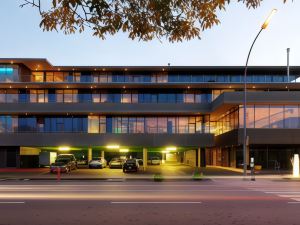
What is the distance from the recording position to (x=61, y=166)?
45.2 meters

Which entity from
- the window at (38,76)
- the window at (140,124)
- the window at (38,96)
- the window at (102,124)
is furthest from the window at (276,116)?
the window at (38,76)

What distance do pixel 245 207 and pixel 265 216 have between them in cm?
208

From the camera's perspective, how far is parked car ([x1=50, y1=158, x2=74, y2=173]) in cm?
4462

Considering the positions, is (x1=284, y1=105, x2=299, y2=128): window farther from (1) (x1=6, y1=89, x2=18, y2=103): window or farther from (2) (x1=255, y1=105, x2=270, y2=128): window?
(1) (x1=6, y1=89, x2=18, y2=103): window

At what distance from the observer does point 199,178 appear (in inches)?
1358

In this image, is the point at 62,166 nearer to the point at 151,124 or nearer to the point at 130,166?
the point at 130,166

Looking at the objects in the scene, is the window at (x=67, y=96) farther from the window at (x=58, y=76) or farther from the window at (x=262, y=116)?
the window at (x=262, y=116)

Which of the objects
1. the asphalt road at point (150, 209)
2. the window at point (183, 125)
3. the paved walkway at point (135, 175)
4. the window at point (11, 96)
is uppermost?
the window at point (11, 96)

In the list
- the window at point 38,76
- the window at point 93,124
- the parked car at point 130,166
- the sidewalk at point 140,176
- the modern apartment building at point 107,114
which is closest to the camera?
the sidewalk at point 140,176

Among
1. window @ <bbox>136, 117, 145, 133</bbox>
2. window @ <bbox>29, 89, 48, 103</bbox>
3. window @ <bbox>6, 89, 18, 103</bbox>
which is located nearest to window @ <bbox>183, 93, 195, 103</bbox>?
window @ <bbox>136, 117, 145, 133</bbox>

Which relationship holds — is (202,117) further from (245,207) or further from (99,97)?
(245,207)

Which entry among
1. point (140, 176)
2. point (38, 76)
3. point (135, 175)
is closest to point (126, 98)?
point (38, 76)

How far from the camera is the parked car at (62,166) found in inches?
1757

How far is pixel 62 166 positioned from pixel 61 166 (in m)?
0.12
